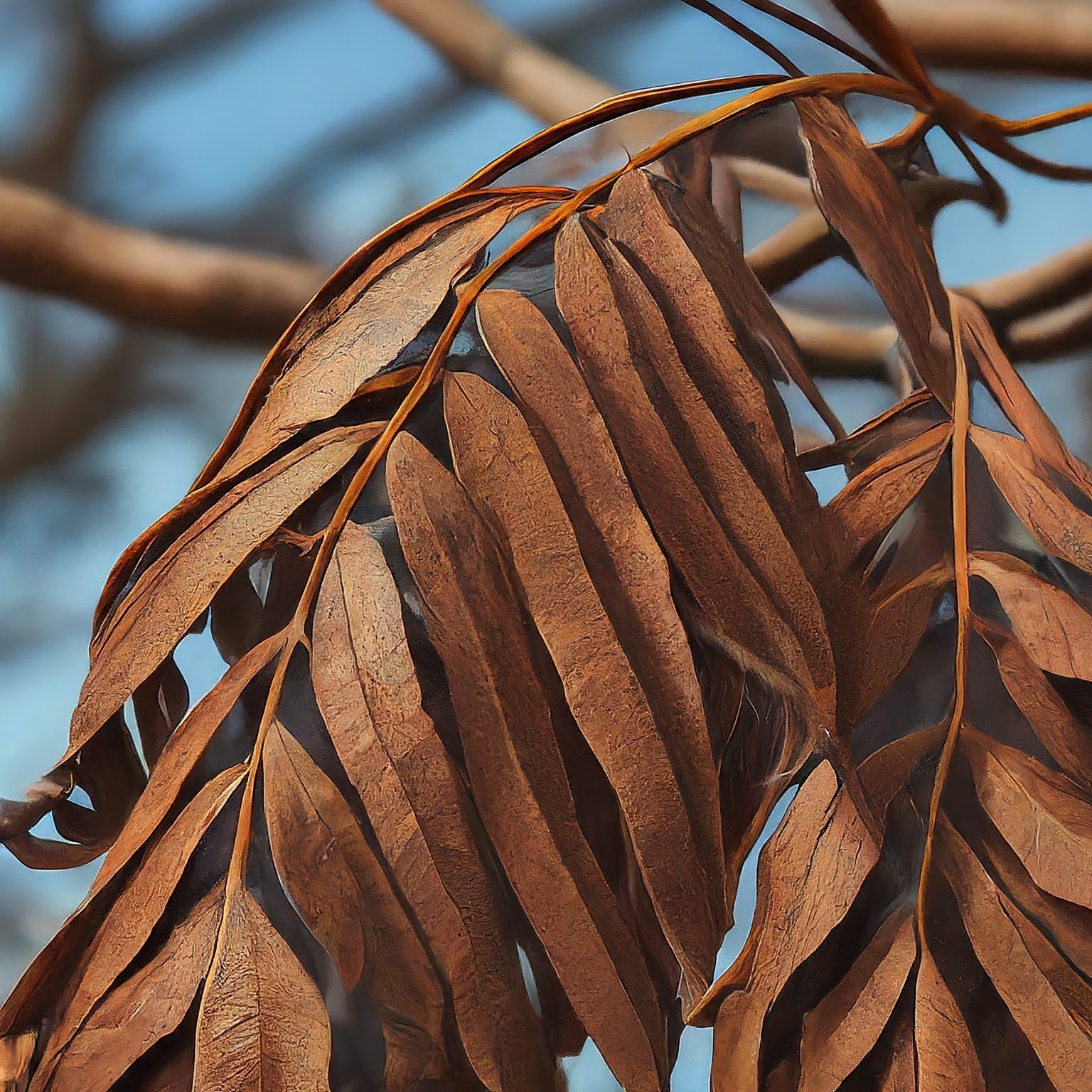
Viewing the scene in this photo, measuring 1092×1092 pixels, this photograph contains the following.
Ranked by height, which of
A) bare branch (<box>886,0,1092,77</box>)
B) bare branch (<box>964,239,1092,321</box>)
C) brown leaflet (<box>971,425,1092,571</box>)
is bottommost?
brown leaflet (<box>971,425,1092,571</box>)

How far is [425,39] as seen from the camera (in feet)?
1.26

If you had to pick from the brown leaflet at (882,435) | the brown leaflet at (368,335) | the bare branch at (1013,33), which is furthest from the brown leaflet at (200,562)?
the bare branch at (1013,33)

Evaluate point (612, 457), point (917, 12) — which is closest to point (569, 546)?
point (612, 457)

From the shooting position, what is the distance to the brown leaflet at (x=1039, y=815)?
286 millimetres

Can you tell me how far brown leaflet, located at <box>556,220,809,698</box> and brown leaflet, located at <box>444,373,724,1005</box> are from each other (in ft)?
0.09

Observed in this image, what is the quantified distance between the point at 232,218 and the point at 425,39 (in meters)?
0.10

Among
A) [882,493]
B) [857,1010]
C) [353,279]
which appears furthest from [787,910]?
[353,279]

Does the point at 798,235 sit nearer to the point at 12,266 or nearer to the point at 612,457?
the point at 612,457

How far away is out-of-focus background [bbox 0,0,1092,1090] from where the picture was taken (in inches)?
14.8

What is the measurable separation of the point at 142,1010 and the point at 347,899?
0.06 metres

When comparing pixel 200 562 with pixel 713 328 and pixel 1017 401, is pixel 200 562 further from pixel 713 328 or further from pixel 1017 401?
pixel 1017 401

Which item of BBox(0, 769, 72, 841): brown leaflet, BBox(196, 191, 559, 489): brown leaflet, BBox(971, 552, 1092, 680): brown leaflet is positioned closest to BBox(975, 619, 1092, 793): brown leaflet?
BBox(971, 552, 1092, 680): brown leaflet

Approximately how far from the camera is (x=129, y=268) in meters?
0.39

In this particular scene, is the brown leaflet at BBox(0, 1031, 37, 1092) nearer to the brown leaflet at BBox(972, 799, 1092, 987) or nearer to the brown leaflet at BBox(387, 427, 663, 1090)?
the brown leaflet at BBox(387, 427, 663, 1090)
